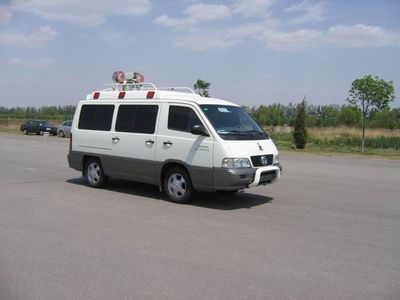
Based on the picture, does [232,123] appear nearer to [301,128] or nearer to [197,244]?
[197,244]

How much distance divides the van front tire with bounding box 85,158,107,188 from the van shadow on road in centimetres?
21

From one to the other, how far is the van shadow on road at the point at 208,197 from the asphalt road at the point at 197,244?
0.07 feet

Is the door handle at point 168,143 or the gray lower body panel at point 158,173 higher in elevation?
the door handle at point 168,143

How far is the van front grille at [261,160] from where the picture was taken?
8758 millimetres

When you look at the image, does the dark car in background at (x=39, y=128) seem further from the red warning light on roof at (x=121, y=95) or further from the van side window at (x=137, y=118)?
the van side window at (x=137, y=118)

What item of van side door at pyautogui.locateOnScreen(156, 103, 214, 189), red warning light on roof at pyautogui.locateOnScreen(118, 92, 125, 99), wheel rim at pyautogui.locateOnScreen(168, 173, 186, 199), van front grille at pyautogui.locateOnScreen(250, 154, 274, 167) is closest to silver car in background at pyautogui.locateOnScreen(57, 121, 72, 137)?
red warning light on roof at pyautogui.locateOnScreen(118, 92, 125, 99)

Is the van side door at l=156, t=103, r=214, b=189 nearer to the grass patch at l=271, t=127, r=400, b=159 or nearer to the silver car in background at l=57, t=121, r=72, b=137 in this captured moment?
the grass patch at l=271, t=127, r=400, b=159

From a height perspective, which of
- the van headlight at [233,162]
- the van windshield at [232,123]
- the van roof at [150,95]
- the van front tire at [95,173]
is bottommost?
the van front tire at [95,173]

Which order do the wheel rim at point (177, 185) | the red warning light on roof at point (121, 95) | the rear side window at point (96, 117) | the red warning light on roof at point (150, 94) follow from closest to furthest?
the wheel rim at point (177, 185) < the red warning light on roof at point (150, 94) < the red warning light on roof at point (121, 95) < the rear side window at point (96, 117)

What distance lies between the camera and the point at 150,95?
984 centimetres

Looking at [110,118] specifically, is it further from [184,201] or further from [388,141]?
[388,141]

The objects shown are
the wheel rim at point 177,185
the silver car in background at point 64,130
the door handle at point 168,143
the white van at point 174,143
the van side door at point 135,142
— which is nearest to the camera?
the white van at point 174,143

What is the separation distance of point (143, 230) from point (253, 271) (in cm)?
225

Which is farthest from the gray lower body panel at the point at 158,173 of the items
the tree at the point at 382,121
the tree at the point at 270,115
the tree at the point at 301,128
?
the tree at the point at 270,115
